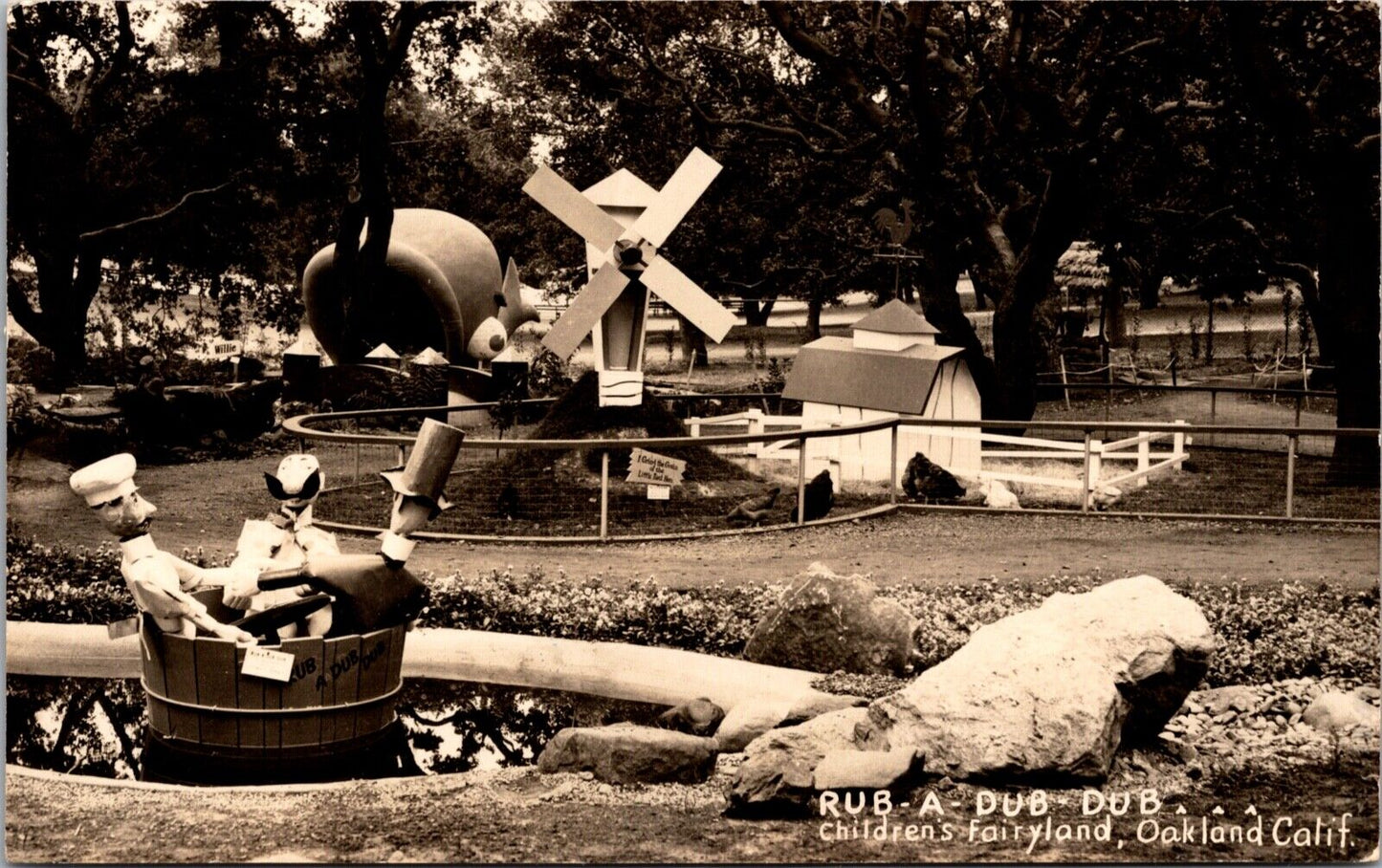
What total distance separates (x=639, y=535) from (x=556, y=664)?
1.94 m

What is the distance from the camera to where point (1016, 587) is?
7473 mm

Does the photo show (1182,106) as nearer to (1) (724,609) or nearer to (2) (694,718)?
(1) (724,609)

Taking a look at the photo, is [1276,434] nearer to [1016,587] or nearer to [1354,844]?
[1016,587]

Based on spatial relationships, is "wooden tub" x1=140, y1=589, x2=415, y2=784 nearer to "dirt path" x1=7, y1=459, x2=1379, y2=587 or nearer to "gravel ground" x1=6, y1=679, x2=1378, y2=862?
"gravel ground" x1=6, y1=679, x2=1378, y2=862

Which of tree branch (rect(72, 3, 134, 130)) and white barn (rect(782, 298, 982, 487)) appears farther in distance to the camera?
white barn (rect(782, 298, 982, 487))

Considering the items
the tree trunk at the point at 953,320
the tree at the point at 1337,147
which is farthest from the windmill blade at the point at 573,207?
the tree trunk at the point at 953,320

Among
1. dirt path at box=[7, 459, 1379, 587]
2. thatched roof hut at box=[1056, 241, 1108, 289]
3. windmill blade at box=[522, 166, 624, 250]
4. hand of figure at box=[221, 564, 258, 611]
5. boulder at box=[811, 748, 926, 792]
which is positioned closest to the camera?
boulder at box=[811, 748, 926, 792]

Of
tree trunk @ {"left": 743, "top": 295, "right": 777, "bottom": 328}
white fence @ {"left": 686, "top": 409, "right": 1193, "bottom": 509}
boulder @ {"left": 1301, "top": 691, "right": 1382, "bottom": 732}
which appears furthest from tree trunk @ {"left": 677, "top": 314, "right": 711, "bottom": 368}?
boulder @ {"left": 1301, "top": 691, "right": 1382, "bottom": 732}

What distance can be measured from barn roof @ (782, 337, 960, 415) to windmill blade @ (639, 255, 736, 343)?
1.49 metres

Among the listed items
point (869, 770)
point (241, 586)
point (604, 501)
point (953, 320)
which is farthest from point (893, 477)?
point (241, 586)

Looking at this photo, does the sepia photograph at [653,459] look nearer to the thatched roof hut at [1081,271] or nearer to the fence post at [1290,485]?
the fence post at [1290,485]

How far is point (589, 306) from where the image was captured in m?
9.36

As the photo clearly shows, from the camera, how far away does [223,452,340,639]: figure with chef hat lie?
5500 millimetres

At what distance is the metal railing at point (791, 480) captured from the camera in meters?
8.09
